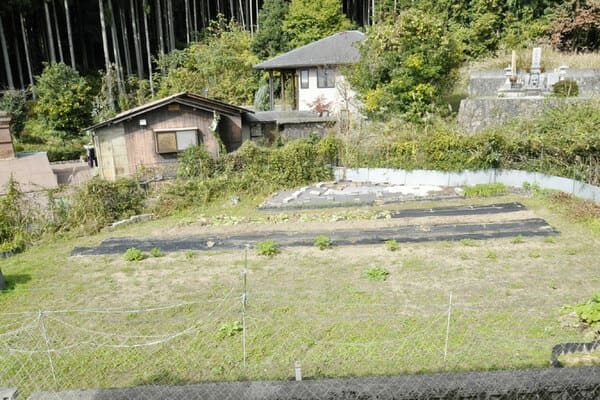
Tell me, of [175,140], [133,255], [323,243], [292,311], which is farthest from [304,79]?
[292,311]

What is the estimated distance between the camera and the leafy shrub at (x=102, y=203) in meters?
13.2

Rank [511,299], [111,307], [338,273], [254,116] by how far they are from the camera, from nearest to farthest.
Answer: [511,299] → [111,307] → [338,273] → [254,116]

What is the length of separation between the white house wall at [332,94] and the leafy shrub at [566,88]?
8433 millimetres

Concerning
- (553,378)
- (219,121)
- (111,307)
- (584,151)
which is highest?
(219,121)

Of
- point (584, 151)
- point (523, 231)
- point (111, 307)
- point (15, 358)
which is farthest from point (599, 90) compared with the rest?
point (15, 358)

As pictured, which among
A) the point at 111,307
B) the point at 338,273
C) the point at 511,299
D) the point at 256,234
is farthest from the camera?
the point at 256,234

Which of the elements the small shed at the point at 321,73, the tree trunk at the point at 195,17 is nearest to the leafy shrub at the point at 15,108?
the small shed at the point at 321,73

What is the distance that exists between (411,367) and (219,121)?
48.3 ft

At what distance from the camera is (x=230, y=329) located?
22.1 ft

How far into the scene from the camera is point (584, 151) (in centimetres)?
1315

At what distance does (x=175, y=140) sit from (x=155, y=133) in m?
0.80

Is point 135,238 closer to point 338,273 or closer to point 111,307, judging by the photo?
point 111,307

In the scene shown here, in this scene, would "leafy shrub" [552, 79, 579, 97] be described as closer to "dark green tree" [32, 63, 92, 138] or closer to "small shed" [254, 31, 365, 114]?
"small shed" [254, 31, 365, 114]

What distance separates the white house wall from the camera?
Result: 21719 millimetres
